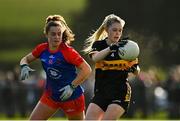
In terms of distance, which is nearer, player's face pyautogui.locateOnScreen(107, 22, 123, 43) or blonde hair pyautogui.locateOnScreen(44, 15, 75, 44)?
player's face pyautogui.locateOnScreen(107, 22, 123, 43)

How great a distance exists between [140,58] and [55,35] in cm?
2296

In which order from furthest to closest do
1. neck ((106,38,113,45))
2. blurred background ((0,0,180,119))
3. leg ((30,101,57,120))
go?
blurred background ((0,0,180,119)), leg ((30,101,57,120)), neck ((106,38,113,45))

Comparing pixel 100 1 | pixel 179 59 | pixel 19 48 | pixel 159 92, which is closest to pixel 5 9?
pixel 19 48

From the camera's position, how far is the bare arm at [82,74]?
1361 cm

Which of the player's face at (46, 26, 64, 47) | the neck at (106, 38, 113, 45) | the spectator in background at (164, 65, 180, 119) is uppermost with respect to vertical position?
the player's face at (46, 26, 64, 47)

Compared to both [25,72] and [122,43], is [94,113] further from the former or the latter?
[25,72]

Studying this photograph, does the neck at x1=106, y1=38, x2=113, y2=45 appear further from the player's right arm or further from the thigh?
the player's right arm

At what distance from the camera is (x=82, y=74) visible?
1362 centimetres

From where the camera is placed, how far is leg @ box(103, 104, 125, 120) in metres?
13.2

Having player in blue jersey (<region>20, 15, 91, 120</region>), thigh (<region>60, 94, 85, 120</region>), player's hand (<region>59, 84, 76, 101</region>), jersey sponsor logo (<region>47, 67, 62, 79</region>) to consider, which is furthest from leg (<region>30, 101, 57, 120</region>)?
jersey sponsor logo (<region>47, 67, 62, 79</region>)

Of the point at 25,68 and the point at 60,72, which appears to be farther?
the point at 25,68

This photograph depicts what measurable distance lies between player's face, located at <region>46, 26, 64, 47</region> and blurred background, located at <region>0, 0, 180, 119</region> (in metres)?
14.1

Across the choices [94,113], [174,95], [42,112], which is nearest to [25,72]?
[42,112]

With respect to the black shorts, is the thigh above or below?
below
